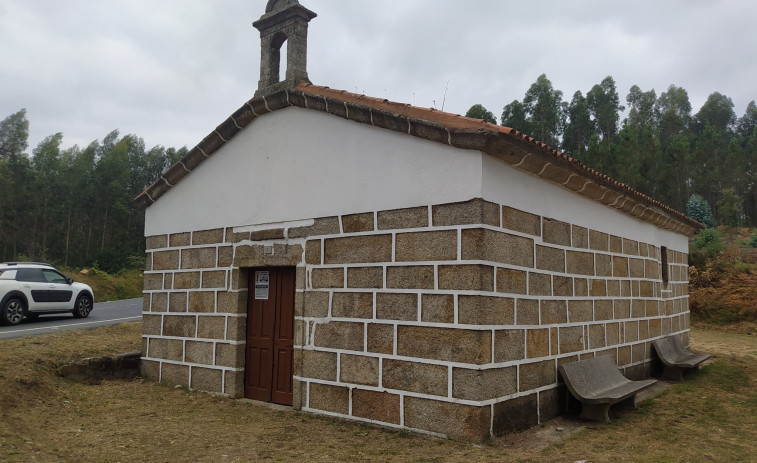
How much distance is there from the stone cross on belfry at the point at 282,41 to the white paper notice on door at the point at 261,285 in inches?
105

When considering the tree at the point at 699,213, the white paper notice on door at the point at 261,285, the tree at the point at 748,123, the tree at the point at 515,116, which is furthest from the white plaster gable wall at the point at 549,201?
the tree at the point at 748,123

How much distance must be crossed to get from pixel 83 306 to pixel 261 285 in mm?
9372

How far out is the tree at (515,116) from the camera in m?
41.6

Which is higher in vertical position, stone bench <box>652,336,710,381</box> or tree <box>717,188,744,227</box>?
tree <box>717,188,744,227</box>

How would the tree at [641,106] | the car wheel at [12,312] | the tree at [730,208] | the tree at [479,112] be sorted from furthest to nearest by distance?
the tree at [641,106] → the tree at [479,112] → the tree at [730,208] → the car wheel at [12,312]

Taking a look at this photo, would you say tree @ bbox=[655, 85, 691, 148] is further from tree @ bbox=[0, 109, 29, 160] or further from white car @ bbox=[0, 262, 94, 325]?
tree @ bbox=[0, 109, 29, 160]

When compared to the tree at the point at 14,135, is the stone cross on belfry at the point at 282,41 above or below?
below

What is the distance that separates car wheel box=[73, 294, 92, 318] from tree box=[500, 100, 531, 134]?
111 ft

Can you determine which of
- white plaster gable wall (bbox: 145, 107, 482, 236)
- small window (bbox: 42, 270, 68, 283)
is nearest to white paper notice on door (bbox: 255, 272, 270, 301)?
white plaster gable wall (bbox: 145, 107, 482, 236)

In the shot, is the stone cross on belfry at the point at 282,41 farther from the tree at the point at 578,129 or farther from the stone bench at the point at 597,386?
the tree at the point at 578,129

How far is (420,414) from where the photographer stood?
5438 millimetres

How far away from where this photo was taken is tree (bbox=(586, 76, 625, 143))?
151 ft

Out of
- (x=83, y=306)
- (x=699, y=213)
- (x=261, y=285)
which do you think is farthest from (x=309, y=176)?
(x=699, y=213)

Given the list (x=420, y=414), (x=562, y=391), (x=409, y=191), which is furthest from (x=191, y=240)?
(x=562, y=391)
